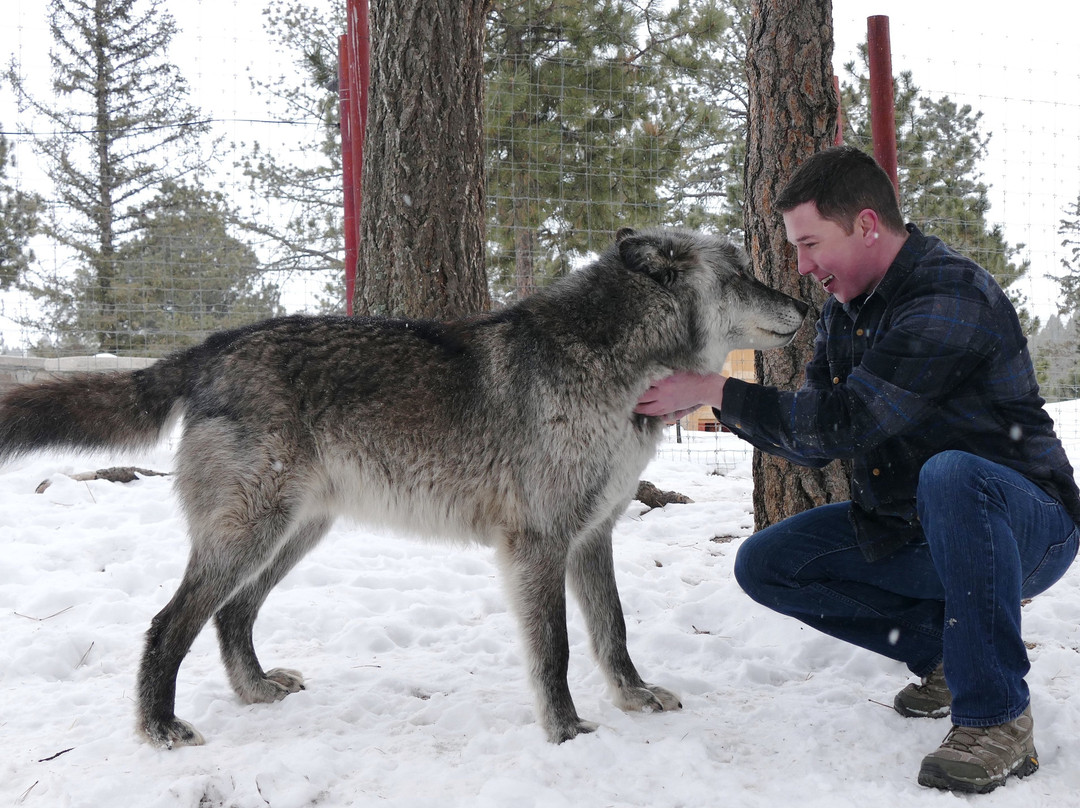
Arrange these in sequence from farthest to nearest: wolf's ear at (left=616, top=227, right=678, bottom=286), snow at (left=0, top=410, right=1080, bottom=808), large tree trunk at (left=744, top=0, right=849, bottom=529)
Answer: large tree trunk at (left=744, top=0, right=849, bottom=529) < wolf's ear at (left=616, top=227, right=678, bottom=286) < snow at (left=0, top=410, right=1080, bottom=808)

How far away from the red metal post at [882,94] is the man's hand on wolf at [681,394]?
7.03 feet

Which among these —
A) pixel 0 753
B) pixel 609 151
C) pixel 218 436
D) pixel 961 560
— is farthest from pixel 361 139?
pixel 609 151

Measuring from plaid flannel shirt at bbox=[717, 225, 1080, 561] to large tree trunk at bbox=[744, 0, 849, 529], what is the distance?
1.06 metres

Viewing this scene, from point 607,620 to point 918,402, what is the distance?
1.37 metres

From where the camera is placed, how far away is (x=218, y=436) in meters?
2.77

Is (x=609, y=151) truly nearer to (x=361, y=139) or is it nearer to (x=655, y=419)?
(x=361, y=139)

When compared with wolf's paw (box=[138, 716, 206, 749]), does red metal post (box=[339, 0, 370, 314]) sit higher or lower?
higher

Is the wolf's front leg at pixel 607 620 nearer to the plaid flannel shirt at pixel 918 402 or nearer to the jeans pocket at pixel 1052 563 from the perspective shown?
the plaid flannel shirt at pixel 918 402

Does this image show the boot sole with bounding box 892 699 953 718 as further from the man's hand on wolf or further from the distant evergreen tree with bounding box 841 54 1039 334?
the distant evergreen tree with bounding box 841 54 1039 334

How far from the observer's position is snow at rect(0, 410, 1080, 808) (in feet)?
7.13

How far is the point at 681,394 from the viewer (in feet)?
9.00

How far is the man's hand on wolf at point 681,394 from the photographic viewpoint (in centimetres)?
266

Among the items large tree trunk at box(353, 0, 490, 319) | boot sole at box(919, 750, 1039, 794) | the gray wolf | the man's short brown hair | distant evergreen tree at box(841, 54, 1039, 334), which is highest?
distant evergreen tree at box(841, 54, 1039, 334)

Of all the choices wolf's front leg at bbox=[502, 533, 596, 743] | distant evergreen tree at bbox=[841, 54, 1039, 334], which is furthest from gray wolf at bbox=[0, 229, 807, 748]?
distant evergreen tree at bbox=[841, 54, 1039, 334]
